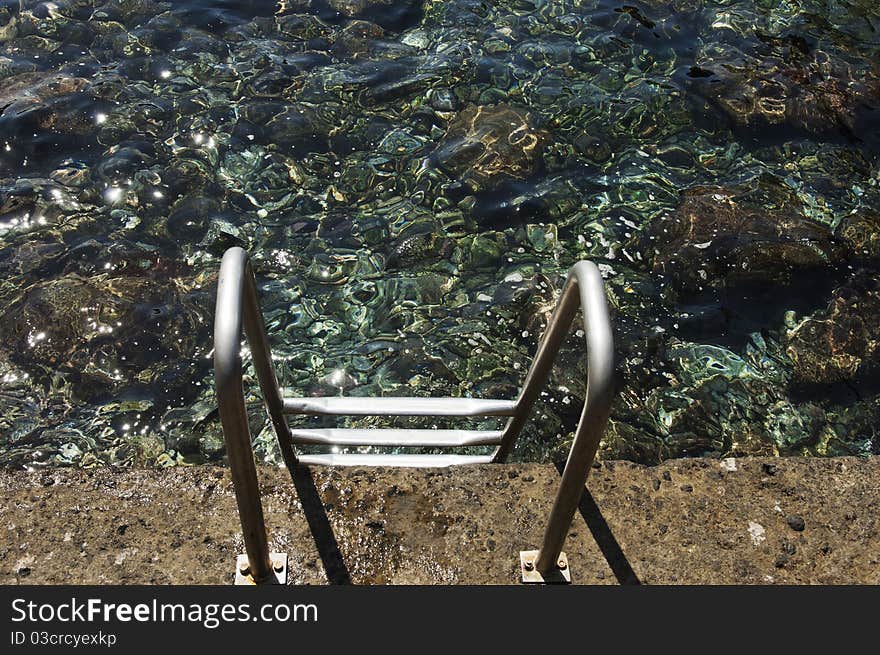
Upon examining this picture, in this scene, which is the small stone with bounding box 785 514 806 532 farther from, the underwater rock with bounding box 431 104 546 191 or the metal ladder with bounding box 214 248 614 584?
the underwater rock with bounding box 431 104 546 191

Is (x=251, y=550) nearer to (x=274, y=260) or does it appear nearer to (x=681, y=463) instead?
(x=681, y=463)

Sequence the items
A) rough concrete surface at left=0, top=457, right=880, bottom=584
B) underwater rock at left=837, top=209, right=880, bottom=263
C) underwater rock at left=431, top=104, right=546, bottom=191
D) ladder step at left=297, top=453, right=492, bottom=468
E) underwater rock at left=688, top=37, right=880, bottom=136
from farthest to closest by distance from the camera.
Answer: underwater rock at left=688, top=37, right=880, bottom=136 < underwater rock at left=431, top=104, right=546, bottom=191 < underwater rock at left=837, top=209, right=880, bottom=263 < ladder step at left=297, top=453, right=492, bottom=468 < rough concrete surface at left=0, top=457, right=880, bottom=584

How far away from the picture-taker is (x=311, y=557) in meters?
2.46

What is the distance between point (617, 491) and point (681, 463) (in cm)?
28

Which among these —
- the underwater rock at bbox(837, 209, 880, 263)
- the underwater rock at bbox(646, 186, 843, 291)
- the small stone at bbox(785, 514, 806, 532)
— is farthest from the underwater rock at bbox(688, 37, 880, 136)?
the small stone at bbox(785, 514, 806, 532)

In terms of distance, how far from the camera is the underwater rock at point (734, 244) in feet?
15.1

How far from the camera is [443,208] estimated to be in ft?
16.2

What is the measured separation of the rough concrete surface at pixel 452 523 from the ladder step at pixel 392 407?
0.70ft

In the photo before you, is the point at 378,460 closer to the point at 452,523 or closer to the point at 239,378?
the point at 452,523

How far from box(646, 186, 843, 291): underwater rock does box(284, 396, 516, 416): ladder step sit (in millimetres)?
2266

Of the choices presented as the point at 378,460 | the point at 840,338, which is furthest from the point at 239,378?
the point at 840,338

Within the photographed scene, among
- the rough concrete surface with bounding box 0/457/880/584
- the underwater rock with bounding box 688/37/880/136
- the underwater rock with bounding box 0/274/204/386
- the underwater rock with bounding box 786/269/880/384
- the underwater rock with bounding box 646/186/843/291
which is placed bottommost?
the underwater rock with bounding box 0/274/204/386

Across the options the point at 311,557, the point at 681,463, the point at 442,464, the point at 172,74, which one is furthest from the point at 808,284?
the point at 172,74

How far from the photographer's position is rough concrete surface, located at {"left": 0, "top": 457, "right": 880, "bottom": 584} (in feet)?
8.06
